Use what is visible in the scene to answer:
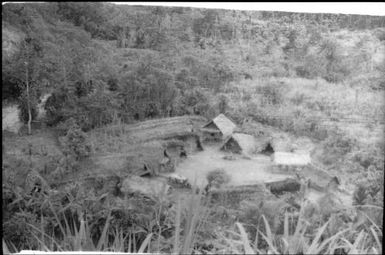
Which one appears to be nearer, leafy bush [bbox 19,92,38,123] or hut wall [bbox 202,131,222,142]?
leafy bush [bbox 19,92,38,123]

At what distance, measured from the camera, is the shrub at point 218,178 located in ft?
13.5

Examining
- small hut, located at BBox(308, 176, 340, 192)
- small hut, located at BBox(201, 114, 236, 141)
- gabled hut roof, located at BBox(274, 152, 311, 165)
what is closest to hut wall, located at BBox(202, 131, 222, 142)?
small hut, located at BBox(201, 114, 236, 141)

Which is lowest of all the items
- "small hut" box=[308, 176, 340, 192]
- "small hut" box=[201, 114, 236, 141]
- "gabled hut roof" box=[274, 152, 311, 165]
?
"small hut" box=[308, 176, 340, 192]

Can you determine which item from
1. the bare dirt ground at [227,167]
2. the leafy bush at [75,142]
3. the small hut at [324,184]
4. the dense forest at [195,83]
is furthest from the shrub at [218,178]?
the leafy bush at [75,142]

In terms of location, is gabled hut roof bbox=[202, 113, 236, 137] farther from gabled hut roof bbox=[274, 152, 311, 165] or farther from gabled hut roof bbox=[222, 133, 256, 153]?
gabled hut roof bbox=[274, 152, 311, 165]

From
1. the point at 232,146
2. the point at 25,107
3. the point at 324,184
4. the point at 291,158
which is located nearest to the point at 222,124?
the point at 232,146

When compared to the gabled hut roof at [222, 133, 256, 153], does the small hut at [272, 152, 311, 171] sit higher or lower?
lower

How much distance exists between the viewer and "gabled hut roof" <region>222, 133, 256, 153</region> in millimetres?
4238

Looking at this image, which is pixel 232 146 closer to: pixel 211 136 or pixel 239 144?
pixel 239 144

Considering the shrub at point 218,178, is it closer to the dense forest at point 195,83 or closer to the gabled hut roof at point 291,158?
the dense forest at point 195,83

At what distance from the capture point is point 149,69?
4.22 meters

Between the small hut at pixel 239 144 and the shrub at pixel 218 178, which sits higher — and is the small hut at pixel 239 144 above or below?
above

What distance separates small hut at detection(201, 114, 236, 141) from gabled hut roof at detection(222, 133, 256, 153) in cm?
6

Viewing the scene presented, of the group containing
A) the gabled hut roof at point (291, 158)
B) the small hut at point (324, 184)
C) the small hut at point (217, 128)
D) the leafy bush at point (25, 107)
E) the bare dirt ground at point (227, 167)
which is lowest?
the small hut at point (324, 184)
